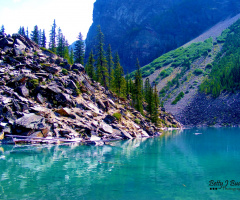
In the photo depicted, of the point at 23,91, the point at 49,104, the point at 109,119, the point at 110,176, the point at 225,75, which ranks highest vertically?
the point at 225,75

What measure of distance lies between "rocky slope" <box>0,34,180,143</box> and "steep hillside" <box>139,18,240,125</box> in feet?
216

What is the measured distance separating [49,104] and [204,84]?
382 feet

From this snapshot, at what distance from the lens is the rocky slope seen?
33.3 meters

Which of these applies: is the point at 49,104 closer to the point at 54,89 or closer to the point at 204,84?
the point at 54,89

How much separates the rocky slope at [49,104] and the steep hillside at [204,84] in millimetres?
65800

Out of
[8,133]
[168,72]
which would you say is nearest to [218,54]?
[168,72]

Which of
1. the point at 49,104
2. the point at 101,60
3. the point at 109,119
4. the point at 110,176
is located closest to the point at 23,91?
the point at 49,104

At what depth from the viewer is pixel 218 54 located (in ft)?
568

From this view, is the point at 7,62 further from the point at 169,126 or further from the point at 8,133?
the point at 169,126

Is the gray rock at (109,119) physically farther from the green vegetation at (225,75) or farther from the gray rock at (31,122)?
the green vegetation at (225,75)

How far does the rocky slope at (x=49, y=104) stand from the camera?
109 ft

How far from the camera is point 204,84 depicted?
13488 cm

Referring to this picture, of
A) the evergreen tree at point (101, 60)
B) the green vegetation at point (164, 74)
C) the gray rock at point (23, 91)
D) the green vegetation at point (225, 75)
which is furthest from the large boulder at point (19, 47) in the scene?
the green vegetation at point (164, 74)

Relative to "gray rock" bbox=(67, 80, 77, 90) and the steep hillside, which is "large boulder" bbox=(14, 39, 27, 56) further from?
the steep hillside
